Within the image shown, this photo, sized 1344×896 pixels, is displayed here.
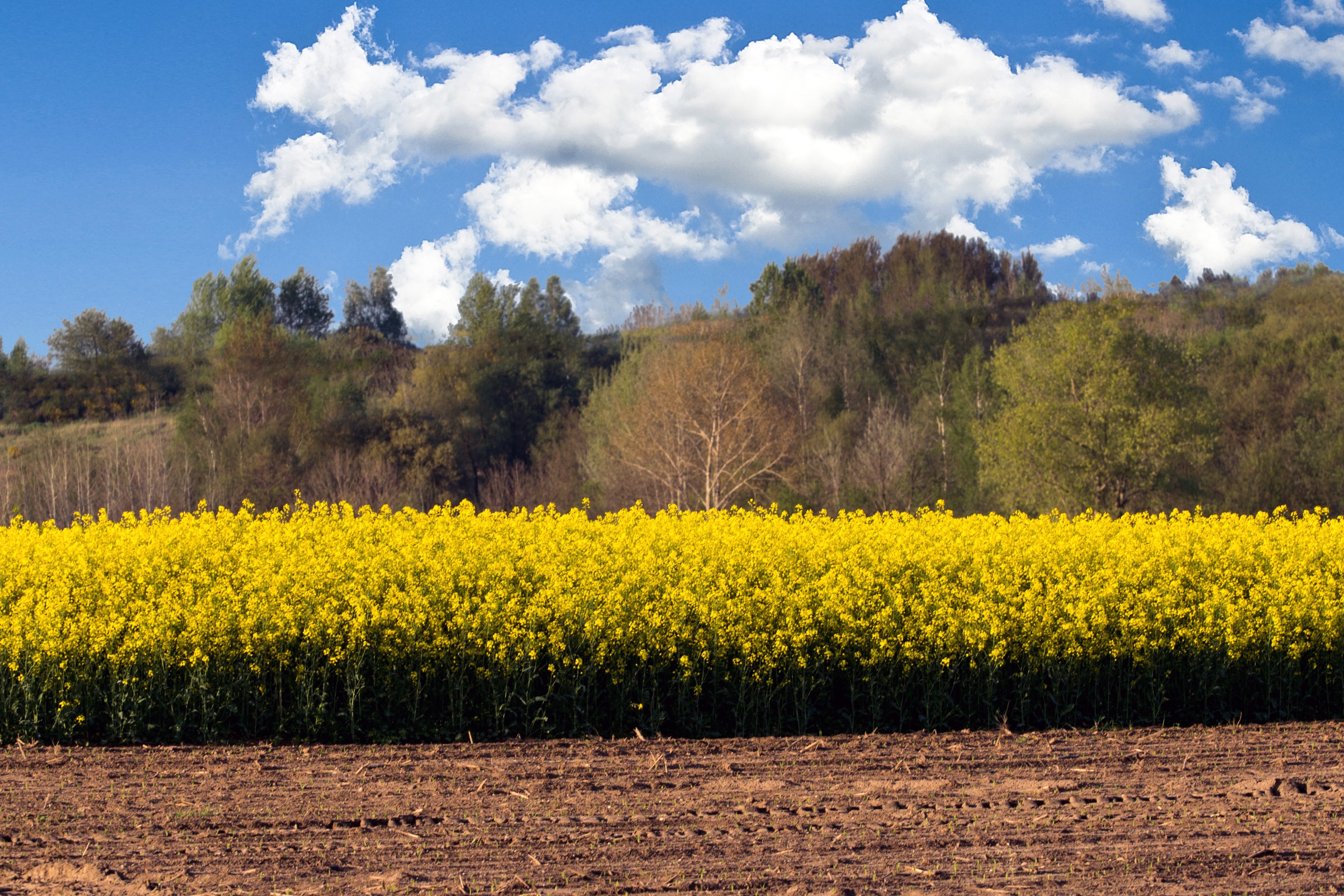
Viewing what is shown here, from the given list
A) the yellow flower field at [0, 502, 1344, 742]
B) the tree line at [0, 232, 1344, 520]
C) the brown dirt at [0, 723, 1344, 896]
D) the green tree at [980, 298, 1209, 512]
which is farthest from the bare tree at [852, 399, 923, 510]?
the brown dirt at [0, 723, 1344, 896]

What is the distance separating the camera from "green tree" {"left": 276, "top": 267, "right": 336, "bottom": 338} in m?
75.2

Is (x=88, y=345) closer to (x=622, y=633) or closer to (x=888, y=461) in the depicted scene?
(x=888, y=461)

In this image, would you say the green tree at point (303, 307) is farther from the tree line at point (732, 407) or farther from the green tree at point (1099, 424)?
the green tree at point (1099, 424)

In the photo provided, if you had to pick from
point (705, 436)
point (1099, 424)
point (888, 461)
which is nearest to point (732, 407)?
point (705, 436)

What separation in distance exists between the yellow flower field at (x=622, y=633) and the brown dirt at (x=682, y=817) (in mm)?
494

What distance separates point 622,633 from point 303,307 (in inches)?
2884

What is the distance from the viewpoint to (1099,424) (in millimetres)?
33781

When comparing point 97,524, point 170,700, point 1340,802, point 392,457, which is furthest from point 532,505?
point 1340,802

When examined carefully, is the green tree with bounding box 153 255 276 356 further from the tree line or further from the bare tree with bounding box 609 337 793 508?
the bare tree with bounding box 609 337 793 508

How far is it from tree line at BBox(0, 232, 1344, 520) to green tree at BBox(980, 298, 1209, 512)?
0.27 ft

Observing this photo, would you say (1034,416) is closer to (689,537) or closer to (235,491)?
(689,537)

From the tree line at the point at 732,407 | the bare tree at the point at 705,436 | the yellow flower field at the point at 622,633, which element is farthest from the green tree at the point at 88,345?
the yellow flower field at the point at 622,633

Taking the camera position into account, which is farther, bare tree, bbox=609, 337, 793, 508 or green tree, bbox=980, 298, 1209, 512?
bare tree, bbox=609, 337, 793, 508

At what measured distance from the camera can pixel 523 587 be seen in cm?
937
